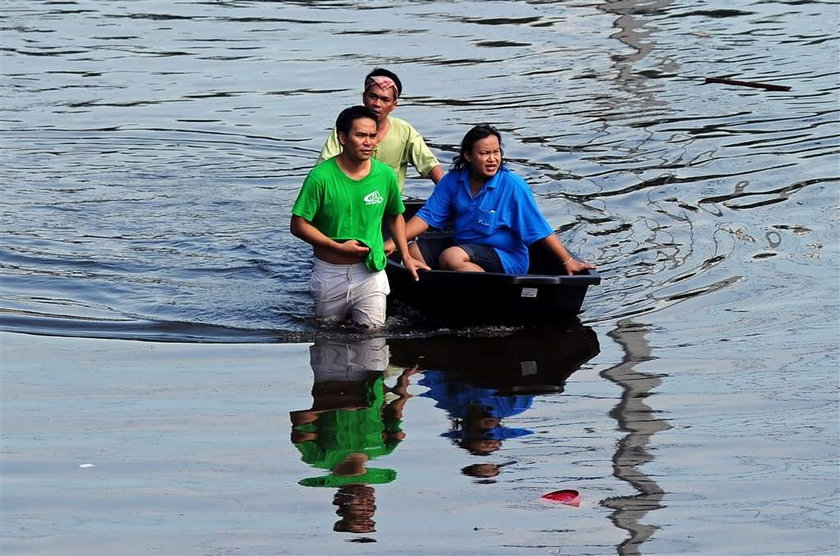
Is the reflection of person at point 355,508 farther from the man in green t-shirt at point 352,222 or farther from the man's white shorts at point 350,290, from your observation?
the man's white shorts at point 350,290

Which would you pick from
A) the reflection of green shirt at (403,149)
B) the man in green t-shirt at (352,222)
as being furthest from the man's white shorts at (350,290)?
the reflection of green shirt at (403,149)

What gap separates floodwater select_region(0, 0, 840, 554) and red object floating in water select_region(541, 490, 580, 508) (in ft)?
0.24

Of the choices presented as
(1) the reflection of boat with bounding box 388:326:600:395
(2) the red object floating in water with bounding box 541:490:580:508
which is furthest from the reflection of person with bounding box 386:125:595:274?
(2) the red object floating in water with bounding box 541:490:580:508

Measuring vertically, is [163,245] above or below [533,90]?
below

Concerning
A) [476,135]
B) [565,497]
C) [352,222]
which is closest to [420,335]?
[352,222]

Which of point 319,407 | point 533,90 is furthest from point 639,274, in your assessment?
point 533,90

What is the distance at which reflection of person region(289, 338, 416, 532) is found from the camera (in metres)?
5.99

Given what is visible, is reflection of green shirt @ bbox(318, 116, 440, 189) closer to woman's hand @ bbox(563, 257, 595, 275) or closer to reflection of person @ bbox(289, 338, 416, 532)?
woman's hand @ bbox(563, 257, 595, 275)

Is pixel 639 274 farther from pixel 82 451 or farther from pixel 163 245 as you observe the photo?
pixel 82 451

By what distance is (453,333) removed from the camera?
8695mm

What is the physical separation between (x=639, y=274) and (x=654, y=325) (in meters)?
1.39

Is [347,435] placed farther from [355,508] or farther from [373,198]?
[373,198]

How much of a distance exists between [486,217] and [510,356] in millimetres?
928

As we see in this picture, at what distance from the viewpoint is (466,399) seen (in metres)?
7.40
